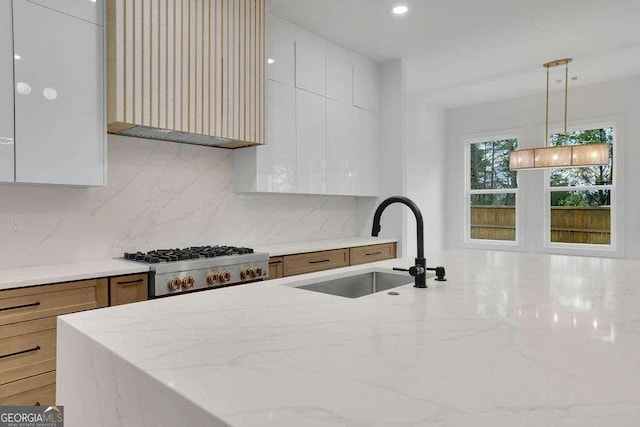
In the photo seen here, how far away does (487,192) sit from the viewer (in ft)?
20.8

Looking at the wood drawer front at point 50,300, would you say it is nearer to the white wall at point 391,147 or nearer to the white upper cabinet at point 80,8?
the white upper cabinet at point 80,8

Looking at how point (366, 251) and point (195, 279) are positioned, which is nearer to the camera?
point (195, 279)

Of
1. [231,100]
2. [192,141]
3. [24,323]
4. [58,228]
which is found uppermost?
[231,100]

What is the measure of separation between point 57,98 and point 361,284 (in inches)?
73.3

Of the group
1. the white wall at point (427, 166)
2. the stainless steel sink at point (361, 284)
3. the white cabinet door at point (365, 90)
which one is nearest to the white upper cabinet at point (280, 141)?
the white cabinet door at point (365, 90)

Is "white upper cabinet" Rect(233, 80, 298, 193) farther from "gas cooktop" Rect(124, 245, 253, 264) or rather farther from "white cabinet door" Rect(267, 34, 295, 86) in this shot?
"gas cooktop" Rect(124, 245, 253, 264)

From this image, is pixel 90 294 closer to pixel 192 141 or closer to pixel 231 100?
pixel 192 141

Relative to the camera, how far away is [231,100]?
2.94 metres

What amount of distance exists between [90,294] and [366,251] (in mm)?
2474

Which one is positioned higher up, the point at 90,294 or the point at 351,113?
the point at 351,113

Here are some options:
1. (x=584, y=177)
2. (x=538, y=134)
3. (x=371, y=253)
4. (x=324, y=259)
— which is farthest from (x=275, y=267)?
(x=584, y=177)

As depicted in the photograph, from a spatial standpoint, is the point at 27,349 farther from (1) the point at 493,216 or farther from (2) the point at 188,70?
(1) the point at 493,216

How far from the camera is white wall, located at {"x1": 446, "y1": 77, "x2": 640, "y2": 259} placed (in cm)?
500

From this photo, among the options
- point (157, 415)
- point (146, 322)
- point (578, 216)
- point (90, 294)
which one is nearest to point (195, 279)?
point (90, 294)
